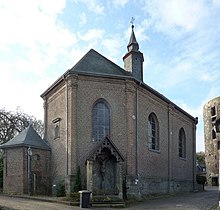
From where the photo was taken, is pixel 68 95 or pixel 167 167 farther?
pixel 167 167

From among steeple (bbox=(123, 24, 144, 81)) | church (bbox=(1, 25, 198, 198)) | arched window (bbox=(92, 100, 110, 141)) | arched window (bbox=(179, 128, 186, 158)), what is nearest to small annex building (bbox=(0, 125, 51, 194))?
church (bbox=(1, 25, 198, 198))

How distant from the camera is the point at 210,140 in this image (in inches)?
2539

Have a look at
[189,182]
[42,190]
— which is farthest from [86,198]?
[189,182]

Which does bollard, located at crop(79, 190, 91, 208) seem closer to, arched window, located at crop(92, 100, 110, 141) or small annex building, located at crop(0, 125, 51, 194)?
arched window, located at crop(92, 100, 110, 141)

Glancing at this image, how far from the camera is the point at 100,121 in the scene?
2662 cm

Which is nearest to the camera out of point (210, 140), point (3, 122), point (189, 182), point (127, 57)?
point (127, 57)

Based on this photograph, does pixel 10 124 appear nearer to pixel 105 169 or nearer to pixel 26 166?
A: pixel 26 166

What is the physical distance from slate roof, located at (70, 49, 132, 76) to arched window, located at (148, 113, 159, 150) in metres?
5.22

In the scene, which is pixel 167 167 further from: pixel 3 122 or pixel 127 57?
pixel 3 122

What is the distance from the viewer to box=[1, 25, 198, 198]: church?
81.6ft

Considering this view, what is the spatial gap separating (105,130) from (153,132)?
21.1 ft

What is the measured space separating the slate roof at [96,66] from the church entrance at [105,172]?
19.6 ft

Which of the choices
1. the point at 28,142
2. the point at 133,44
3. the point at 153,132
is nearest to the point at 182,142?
the point at 153,132

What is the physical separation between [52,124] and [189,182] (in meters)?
16.3
